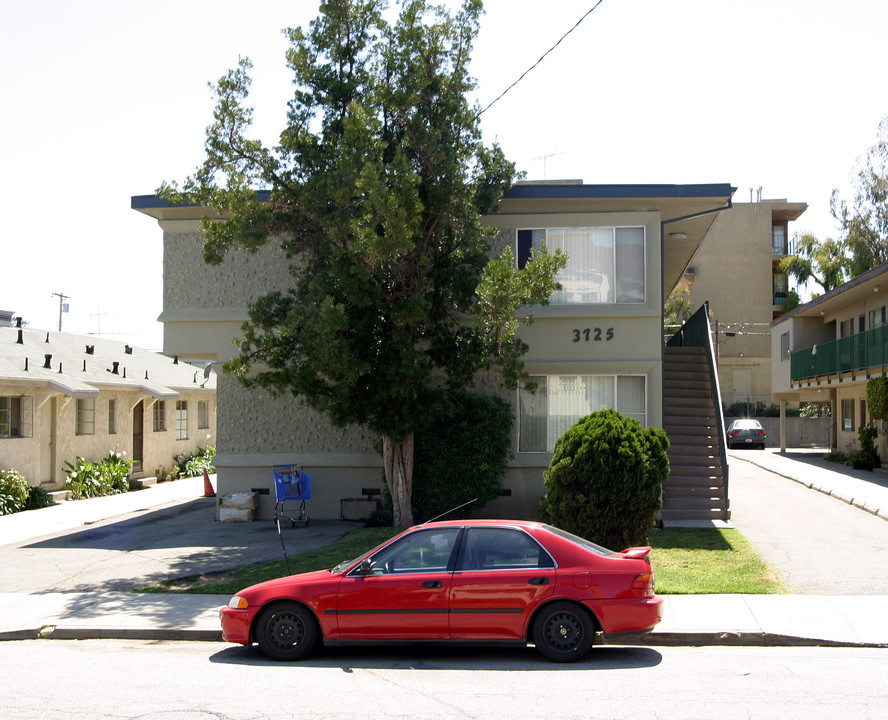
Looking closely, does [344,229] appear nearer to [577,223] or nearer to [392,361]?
[392,361]

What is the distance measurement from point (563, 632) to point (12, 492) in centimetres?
1570

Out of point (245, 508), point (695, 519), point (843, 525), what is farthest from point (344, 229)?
point (843, 525)

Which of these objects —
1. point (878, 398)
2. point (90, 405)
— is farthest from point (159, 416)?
point (878, 398)

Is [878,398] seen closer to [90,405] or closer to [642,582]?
[642,582]

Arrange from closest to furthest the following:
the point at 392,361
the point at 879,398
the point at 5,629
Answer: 1. the point at 5,629
2. the point at 392,361
3. the point at 879,398

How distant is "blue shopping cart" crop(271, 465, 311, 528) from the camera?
15492 mm

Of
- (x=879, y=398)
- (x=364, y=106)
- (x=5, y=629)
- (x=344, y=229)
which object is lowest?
(x=5, y=629)

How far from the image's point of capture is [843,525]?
15.6m

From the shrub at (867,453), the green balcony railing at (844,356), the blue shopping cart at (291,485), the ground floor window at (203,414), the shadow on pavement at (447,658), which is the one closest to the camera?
the shadow on pavement at (447,658)

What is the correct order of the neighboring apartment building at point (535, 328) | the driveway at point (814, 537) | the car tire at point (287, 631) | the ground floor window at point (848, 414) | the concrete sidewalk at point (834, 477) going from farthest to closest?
the ground floor window at point (848, 414) → the concrete sidewalk at point (834, 477) → the neighboring apartment building at point (535, 328) → the driveway at point (814, 537) → the car tire at point (287, 631)

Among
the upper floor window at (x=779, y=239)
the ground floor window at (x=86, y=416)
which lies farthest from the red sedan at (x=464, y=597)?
the upper floor window at (x=779, y=239)

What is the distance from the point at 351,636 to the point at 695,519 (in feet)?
30.4

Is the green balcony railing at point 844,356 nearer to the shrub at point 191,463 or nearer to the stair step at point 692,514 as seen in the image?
the stair step at point 692,514

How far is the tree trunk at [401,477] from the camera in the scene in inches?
581
